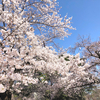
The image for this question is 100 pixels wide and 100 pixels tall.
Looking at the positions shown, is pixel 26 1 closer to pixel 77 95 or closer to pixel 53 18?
pixel 53 18

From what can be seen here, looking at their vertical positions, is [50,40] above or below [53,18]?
below

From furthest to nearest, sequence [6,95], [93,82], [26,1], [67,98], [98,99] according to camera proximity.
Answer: [98,99] < [67,98] < [93,82] < [26,1] < [6,95]

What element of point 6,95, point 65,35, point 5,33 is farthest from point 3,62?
point 65,35

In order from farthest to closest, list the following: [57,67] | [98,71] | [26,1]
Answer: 1. [98,71]
2. [26,1]
3. [57,67]

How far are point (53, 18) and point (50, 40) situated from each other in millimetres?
2390

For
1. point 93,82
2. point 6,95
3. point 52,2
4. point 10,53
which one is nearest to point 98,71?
point 93,82

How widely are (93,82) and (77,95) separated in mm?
2473

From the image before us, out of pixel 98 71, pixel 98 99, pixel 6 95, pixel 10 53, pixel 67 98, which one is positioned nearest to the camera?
pixel 10 53

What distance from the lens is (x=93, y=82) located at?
24.6 feet

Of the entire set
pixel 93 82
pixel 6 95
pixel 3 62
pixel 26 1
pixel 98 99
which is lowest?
pixel 98 99

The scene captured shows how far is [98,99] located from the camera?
12.7m

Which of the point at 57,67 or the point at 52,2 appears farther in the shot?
the point at 52,2

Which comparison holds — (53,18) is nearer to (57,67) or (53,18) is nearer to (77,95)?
(57,67)

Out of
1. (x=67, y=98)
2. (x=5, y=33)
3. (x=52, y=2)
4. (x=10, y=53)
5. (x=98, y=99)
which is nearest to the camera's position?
(x=10, y=53)
